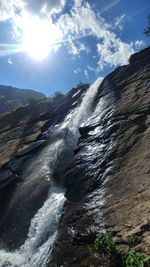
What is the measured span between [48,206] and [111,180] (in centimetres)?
496

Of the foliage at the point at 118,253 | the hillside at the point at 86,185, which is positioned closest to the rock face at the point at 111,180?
the hillside at the point at 86,185

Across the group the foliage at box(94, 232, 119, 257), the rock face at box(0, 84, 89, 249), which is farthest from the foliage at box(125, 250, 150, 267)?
the rock face at box(0, 84, 89, 249)

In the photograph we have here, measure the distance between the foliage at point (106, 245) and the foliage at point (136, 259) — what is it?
131 cm

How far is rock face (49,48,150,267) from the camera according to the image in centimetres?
1464

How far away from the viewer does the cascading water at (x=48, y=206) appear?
1781 cm

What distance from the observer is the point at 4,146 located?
3706 cm

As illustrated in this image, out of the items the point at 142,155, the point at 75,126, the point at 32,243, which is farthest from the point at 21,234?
the point at 75,126

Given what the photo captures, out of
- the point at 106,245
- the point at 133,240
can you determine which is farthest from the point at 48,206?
the point at 133,240

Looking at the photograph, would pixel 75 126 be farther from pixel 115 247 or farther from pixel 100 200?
pixel 115 247

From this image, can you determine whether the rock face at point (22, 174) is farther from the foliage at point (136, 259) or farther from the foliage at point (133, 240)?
the foliage at point (136, 259)

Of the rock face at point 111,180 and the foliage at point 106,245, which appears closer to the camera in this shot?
the foliage at point 106,245

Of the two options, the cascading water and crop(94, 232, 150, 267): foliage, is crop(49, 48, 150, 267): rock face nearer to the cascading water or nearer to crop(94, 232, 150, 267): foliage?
crop(94, 232, 150, 267): foliage

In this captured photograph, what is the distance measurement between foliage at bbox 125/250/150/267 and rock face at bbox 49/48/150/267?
473 mm

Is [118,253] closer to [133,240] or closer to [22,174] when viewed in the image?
[133,240]
